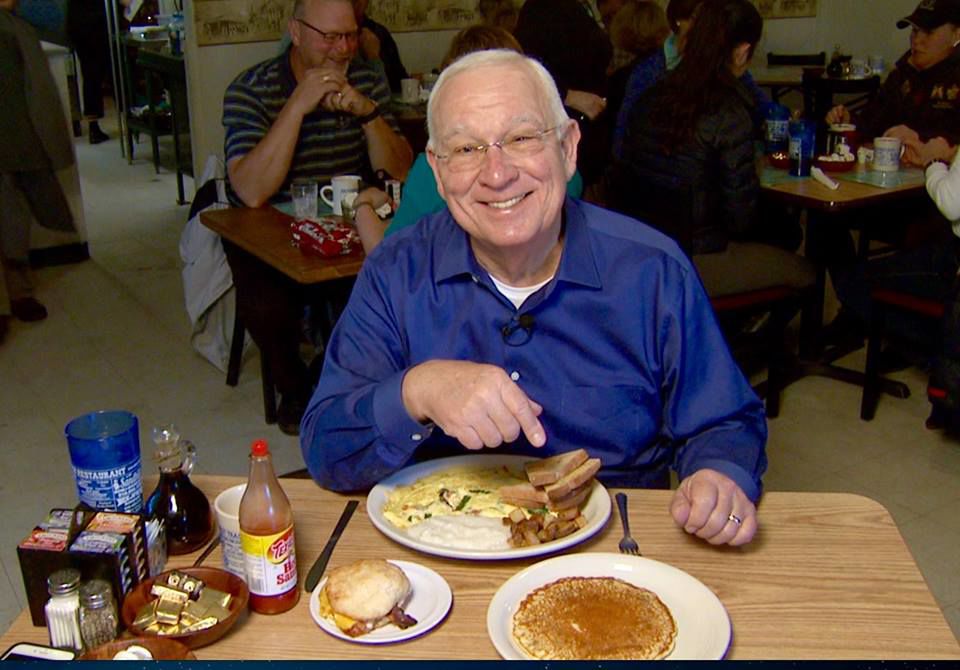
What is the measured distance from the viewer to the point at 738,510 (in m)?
1.35

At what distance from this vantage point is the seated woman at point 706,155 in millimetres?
3299

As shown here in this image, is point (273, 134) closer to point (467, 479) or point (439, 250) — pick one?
point (439, 250)

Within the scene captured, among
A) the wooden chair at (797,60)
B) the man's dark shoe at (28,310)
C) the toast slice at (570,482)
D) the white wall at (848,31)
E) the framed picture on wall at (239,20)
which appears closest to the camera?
the toast slice at (570,482)

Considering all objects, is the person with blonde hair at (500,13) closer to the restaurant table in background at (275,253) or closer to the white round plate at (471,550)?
the restaurant table in background at (275,253)

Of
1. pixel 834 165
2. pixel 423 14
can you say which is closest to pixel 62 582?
pixel 834 165

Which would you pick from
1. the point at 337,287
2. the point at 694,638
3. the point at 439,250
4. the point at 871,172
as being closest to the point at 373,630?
the point at 694,638

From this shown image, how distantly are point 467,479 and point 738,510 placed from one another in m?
0.38

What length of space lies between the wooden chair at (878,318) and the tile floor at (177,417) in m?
0.07

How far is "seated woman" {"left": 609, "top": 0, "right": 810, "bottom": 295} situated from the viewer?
10.8 ft

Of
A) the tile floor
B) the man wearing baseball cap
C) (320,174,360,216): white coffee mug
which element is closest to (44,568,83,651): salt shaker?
the tile floor

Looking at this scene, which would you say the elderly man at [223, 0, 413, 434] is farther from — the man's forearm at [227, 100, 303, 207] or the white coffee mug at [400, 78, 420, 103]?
the white coffee mug at [400, 78, 420, 103]

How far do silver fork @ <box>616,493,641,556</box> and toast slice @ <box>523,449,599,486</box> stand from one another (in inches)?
3.4

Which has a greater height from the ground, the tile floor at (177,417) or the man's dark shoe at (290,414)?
the man's dark shoe at (290,414)

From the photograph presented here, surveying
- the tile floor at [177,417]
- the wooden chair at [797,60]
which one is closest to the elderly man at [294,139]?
the tile floor at [177,417]
